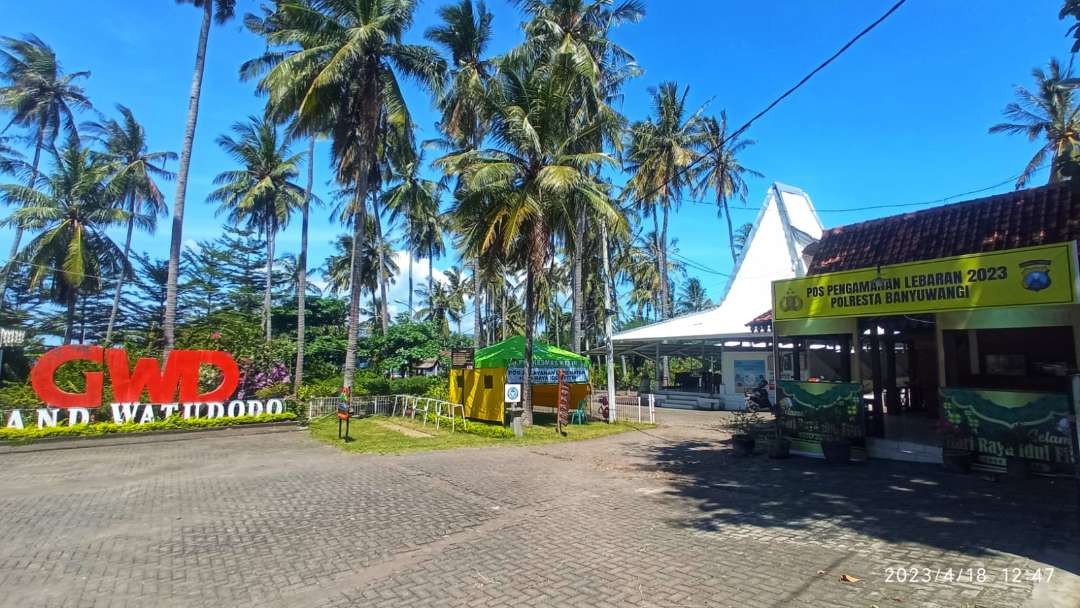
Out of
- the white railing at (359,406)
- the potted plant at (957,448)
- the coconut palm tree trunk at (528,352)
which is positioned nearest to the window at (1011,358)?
the potted plant at (957,448)

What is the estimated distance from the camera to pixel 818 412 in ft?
37.3

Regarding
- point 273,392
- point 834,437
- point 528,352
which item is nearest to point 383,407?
point 273,392

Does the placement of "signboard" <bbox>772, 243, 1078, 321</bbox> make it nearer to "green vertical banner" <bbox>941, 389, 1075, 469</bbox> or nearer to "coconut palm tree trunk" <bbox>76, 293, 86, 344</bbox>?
"green vertical banner" <bbox>941, 389, 1075, 469</bbox>

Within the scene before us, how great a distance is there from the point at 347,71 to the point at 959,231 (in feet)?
61.2

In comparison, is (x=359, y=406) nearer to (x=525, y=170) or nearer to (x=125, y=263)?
(x=525, y=170)

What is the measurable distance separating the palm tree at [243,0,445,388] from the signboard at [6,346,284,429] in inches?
152

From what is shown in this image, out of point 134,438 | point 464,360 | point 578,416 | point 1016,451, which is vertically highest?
point 464,360

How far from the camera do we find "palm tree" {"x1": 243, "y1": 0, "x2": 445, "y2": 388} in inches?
721

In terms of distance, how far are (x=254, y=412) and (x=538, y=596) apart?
15977mm

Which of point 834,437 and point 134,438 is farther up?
point 834,437

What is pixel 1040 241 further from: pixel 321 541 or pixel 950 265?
pixel 321 541

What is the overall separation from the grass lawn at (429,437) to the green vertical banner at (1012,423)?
8.53 metres

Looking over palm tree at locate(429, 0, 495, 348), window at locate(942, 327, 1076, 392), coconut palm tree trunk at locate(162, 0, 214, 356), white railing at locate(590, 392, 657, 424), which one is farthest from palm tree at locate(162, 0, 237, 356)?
window at locate(942, 327, 1076, 392)

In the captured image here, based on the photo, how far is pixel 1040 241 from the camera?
425 inches
